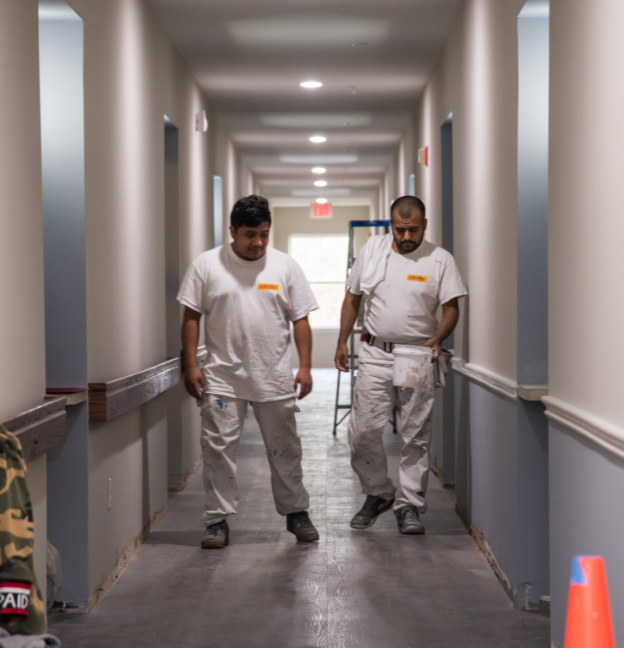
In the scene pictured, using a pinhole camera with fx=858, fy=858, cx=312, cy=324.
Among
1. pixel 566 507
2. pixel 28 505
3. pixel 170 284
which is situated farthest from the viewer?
pixel 170 284

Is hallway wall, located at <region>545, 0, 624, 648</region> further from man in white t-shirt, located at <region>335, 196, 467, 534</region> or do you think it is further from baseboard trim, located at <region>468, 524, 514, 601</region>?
man in white t-shirt, located at <region>335, 196, 467, 534</region>

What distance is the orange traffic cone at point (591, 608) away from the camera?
4.65ft

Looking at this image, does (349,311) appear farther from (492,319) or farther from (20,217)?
(20,217)

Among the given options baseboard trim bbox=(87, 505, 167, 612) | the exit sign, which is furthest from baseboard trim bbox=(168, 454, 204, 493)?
the exit sign

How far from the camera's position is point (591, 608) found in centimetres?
142

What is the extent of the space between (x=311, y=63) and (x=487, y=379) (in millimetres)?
3032

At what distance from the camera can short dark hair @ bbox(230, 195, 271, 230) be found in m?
3.90

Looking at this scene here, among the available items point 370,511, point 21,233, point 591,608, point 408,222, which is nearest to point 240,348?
point 408,222

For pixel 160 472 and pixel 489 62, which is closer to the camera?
pixel 489 62

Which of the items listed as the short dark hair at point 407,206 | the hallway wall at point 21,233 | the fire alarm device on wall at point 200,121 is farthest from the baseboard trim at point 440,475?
the hallway wall at point 21,233

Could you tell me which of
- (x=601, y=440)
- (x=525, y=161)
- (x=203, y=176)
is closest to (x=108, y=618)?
(x=601, y=440)

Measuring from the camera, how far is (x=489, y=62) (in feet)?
12.8

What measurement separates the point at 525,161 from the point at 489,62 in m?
0.83

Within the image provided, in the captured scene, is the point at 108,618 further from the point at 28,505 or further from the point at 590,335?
the point at 590,335
